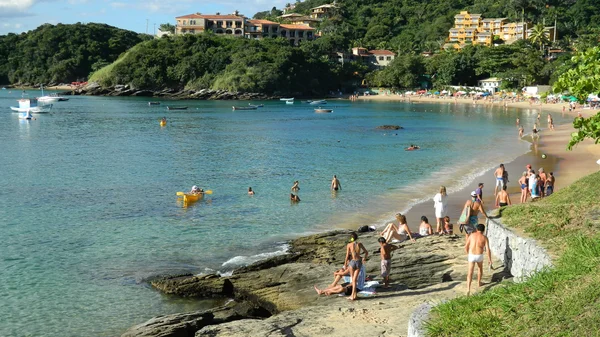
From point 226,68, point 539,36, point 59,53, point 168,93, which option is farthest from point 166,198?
point 59,53

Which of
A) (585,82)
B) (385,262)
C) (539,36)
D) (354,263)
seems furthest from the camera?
(539,36)

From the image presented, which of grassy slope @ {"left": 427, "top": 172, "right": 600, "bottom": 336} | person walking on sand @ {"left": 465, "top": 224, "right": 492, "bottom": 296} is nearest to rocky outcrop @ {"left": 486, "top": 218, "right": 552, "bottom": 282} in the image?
grassy slope @ {"left": 427, "top": 172, "right": 600, "bottom": 336}

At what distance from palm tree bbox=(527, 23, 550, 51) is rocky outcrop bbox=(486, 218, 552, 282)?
396ft

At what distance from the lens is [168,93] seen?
134 m

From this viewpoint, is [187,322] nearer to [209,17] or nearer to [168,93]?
[168,93]

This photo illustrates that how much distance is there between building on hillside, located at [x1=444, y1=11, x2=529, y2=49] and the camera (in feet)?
459

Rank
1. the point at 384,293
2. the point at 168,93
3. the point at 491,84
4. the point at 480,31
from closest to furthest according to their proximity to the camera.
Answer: the point at 384,293 < the point at 491,84 < the point at 168,93 < the point at 480,31

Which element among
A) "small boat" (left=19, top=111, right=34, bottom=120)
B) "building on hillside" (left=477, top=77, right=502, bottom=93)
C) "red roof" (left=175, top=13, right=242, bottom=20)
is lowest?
"small boat" (left=19, top=111, right=34, bottom=120)

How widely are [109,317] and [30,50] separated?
556 feet

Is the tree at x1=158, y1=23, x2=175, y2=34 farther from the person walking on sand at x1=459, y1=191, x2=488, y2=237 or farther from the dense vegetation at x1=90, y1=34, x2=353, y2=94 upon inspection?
the person walking on sand at x1=459, y1=191, x2=488, y2=237

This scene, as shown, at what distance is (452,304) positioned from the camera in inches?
366

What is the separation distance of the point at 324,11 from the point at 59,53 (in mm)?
76910

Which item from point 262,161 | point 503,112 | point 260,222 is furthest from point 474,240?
point 503,112

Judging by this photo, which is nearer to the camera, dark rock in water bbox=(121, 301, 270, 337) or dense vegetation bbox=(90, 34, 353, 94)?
dark rock in water bbox=(121, 301, 270, 337)
